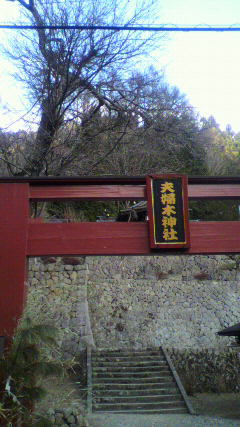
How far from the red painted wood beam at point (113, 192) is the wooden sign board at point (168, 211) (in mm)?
200

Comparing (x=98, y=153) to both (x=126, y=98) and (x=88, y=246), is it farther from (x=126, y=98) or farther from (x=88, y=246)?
(x=88, y=246)

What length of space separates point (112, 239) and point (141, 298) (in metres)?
10.8

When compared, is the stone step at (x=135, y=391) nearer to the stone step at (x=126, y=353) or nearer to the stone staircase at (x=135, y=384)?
the stone staircase at (x=135, y=384)

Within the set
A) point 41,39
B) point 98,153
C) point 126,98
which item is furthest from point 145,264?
point 41,39

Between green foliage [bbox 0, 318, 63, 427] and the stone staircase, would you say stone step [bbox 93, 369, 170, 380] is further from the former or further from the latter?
green foliage [bbox 0, 318, 63, 427]

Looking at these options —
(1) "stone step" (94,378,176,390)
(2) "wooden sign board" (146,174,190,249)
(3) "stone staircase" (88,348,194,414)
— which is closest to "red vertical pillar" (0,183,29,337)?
(2) "wooden sign board" (146,174,190,249)

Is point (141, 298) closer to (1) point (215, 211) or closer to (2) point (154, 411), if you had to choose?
(2) point (154, 411)

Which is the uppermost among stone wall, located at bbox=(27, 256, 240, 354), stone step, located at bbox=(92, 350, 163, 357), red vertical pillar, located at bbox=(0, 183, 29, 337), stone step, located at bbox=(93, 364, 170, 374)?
red vertical pillar, located at bbox=(0, 183, 29, 337)

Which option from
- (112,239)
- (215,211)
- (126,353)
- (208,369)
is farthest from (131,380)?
(215,211)

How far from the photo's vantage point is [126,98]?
13.5 meters

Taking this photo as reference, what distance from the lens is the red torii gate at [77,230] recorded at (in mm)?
6801

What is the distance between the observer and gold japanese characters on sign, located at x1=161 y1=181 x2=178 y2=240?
7180 millimetres

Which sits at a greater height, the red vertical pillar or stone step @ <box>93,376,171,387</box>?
the red vertical pillar

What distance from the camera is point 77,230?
7.14 m
